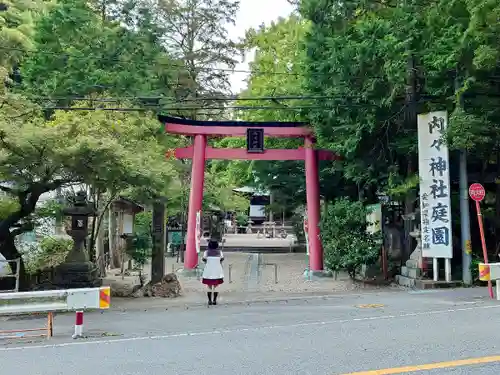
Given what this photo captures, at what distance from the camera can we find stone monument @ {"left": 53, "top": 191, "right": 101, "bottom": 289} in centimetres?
1434

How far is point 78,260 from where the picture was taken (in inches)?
580

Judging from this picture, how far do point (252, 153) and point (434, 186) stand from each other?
7410 millimetres

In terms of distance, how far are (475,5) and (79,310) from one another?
433 inches

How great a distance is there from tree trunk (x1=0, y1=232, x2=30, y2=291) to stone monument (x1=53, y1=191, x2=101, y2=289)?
86cm

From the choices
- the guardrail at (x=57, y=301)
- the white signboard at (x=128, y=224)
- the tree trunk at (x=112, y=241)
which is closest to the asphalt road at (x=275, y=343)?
the guardrail at (x=57, y=301)

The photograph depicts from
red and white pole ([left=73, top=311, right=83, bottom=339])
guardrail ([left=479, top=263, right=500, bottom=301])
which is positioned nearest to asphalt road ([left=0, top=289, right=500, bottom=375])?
red and white pole ([left=73, top=311, right=83, bottom=339])

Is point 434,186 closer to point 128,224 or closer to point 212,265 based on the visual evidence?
point 212,265

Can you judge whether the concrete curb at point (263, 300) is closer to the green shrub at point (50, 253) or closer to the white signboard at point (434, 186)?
the white signboard at point (434, 186)

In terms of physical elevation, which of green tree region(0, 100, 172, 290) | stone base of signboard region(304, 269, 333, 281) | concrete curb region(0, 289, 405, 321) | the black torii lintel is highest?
the black torii lintel

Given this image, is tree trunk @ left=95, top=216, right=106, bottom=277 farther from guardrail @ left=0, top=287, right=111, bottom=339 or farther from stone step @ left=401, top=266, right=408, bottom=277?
stone step @ left=401, top=266, right=408, bottom=277

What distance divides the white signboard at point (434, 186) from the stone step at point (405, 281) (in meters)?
0.96

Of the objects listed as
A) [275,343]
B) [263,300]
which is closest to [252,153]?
[263,300]

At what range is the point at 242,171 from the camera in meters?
33.0

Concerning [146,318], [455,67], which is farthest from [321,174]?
[146,318]
